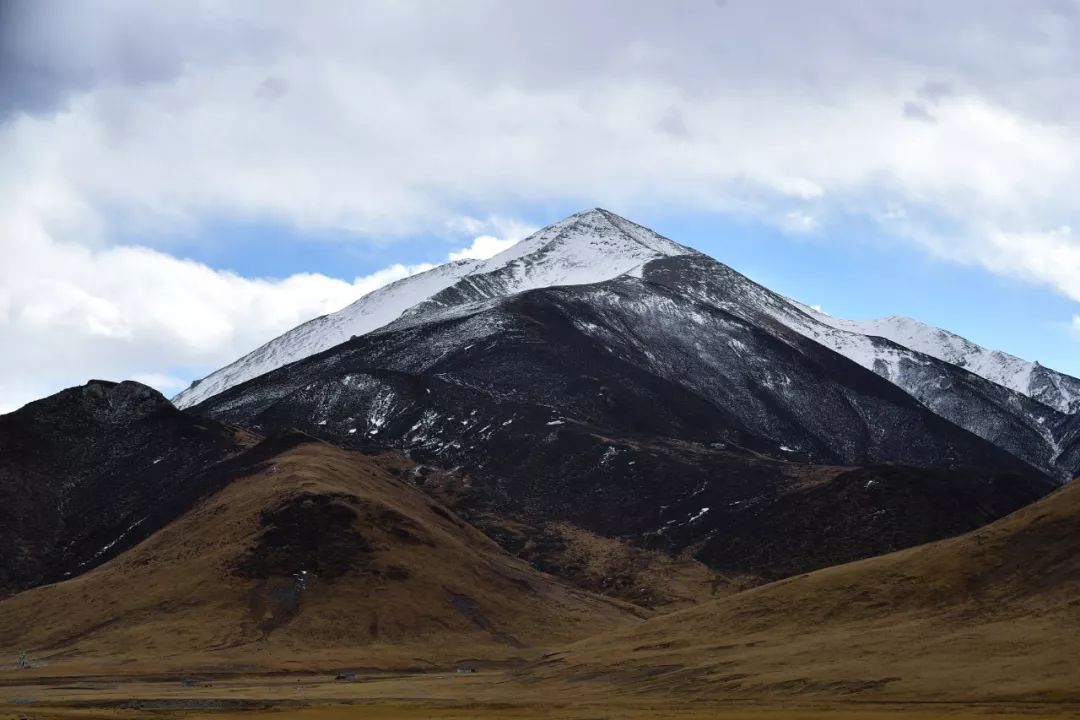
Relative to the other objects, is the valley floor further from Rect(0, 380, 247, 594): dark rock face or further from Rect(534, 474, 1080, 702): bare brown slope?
Rect(0, 380, 247, 594): dark rock face

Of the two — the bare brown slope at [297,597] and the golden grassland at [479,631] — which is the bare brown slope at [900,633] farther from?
the bare brown slope at [297,597]

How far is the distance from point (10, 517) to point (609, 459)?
85741 millimetres

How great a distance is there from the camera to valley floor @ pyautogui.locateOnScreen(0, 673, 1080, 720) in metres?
61.6

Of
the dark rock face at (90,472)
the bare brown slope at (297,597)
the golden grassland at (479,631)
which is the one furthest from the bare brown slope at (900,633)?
the dark rock face at (90,472)

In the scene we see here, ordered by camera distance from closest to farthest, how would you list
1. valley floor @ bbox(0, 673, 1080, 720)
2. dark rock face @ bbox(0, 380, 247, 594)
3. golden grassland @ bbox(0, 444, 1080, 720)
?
valley floor @ bbox(0, 673, 1080, 720), golden grassland @ bbox(0, 444, 1080, 720), dark rock face @ bbox(0, 380, 247, 594)

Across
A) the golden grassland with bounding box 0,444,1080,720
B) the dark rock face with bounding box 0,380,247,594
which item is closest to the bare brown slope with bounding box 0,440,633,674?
the golden grassland with bounding box 0,444,1080,720

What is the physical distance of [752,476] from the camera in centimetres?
18875

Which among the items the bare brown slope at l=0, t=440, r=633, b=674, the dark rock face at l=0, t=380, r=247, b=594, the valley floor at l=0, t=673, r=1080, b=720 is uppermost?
the dark rock face at l=0, t=380, r=247, b=594

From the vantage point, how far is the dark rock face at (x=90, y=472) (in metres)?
156

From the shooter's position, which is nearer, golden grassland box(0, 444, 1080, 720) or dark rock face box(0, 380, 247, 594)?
golden grassland box(0, 444, 1080, 720)

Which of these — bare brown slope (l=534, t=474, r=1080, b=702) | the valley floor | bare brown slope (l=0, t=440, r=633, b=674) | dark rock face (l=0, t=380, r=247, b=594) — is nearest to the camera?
the valley floor

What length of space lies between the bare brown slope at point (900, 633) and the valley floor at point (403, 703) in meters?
2.84

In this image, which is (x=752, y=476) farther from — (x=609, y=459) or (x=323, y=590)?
(x=323, y=590)

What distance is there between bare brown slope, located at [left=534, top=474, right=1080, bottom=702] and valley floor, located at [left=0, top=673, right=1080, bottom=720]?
112 inches
